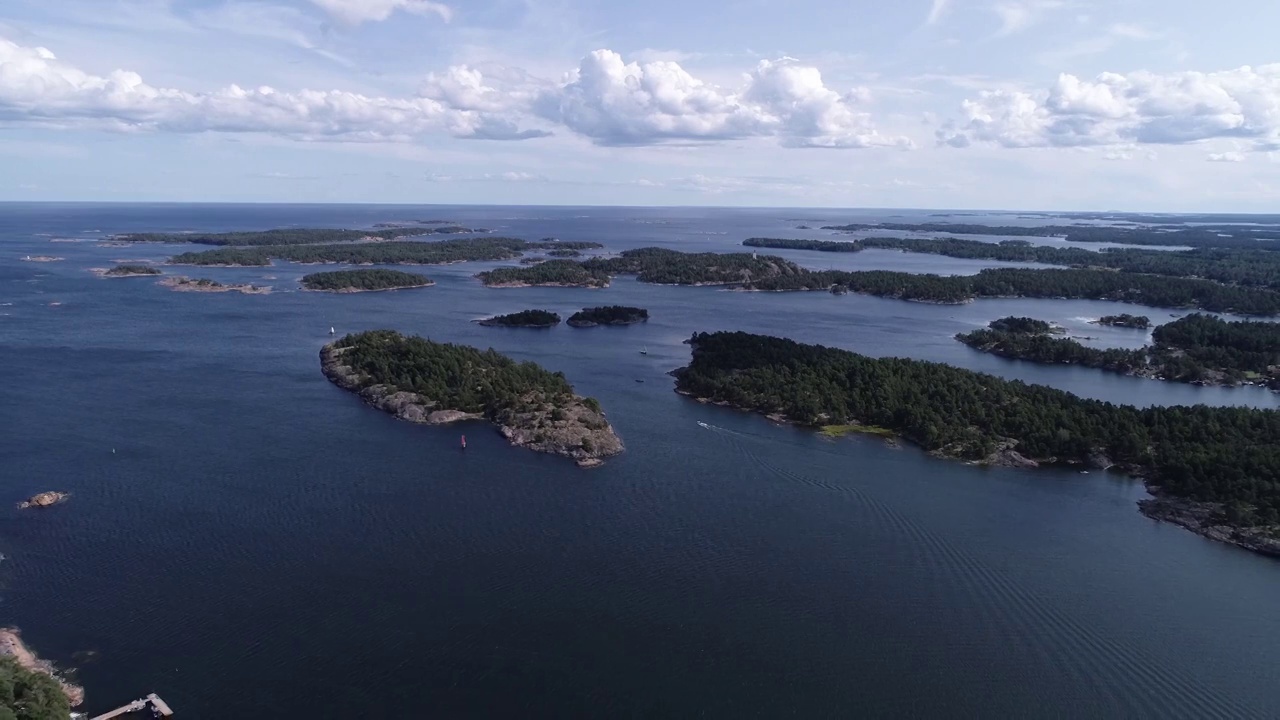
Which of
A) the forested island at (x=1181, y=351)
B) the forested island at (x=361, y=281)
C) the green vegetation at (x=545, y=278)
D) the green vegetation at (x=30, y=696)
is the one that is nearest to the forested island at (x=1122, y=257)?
the forested island at (x=1181, y=351)

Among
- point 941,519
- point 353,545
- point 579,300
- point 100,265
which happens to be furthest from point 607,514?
point 100,265

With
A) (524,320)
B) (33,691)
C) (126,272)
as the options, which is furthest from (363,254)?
(33,691)

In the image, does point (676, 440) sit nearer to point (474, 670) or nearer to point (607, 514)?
point (607, 514)

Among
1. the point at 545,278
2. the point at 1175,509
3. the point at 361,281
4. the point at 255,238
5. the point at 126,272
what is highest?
the point at 255,238

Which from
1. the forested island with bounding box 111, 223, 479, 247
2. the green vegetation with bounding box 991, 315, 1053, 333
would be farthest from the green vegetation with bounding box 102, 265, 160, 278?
the green vegetation with bounding box 991, 315, 1053, 333

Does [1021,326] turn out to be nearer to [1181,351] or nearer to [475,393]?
[1181,351]

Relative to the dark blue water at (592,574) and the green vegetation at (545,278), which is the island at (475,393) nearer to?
the dark blue water at (592,574)

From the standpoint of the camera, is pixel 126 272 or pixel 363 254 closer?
pixel 126 272

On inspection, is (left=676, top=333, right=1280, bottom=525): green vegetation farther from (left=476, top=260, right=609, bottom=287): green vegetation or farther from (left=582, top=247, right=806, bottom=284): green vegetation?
(left=582, top=247, right=806, bottom=284): green vegetation
